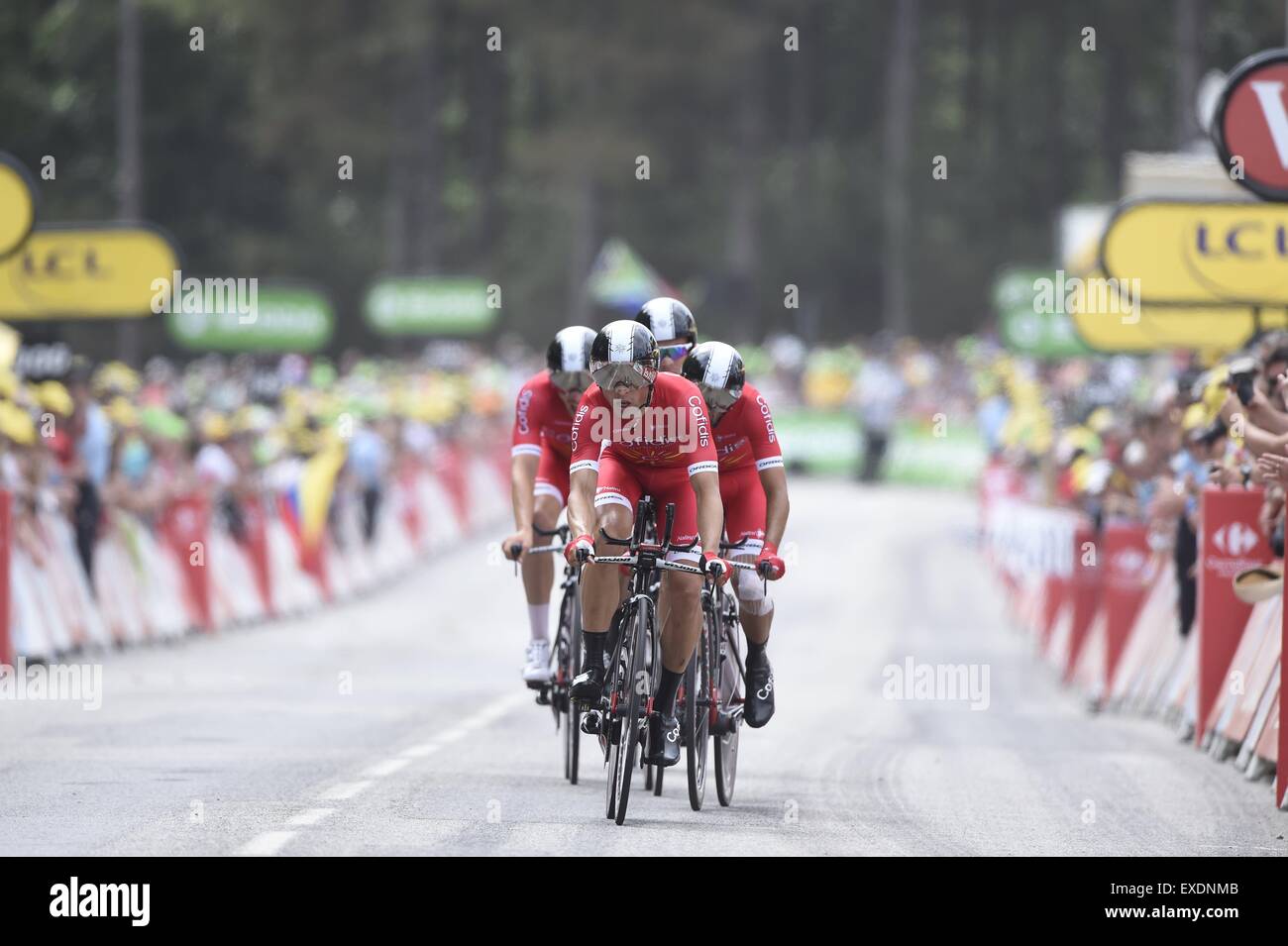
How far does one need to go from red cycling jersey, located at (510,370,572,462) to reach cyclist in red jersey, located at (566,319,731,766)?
1.70 metres

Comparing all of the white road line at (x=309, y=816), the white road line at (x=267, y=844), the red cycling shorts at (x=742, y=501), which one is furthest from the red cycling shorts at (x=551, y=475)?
the white road line at (x=267, y=844)

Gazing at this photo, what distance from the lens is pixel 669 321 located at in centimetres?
1077

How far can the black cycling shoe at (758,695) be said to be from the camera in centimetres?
1096

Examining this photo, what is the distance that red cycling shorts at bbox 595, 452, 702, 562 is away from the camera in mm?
10141

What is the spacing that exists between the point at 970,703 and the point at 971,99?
181ft

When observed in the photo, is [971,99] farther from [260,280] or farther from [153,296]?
[153,296]

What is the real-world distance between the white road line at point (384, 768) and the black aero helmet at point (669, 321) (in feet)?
8.39

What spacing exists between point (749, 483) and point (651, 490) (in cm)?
108

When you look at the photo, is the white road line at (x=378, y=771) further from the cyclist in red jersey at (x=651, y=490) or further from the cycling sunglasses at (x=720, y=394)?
the cycling sunglasses at (x=720, y=394)

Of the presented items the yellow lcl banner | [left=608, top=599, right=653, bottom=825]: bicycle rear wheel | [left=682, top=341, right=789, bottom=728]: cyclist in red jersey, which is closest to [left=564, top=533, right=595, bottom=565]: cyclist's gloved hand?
[left=608, top=599, right=653, bottom=825]: bicycle rear wheel

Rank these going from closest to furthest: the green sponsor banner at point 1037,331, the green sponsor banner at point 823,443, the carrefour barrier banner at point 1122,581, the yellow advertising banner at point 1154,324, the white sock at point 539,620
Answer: the white sock at point 539,620
the carrefour barrier banner at point 1122,581
the yellow advertising banner at point 1154,324
the green sponsor banner at point 1037,331
the green sponsor banner at point 823,443

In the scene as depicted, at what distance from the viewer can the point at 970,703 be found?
56.1 feet

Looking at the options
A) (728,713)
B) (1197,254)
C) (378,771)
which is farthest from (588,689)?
(1197,254)
